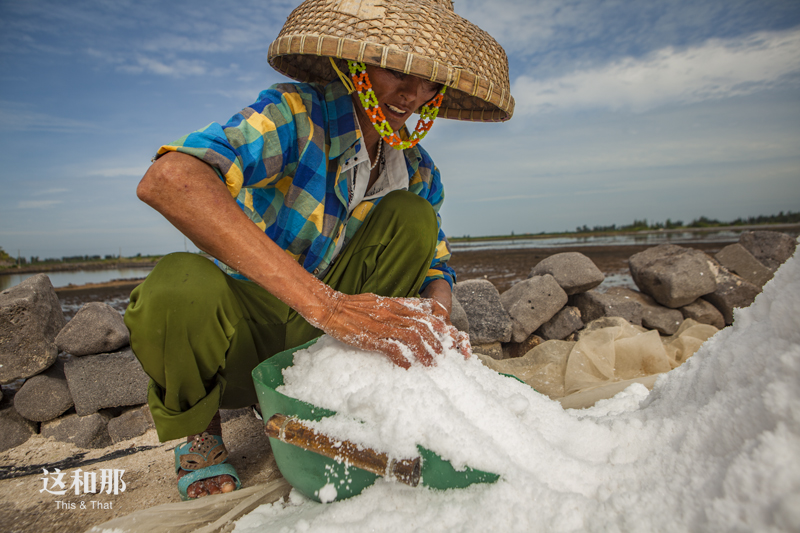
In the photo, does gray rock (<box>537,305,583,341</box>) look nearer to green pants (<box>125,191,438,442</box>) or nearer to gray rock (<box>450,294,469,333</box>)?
gray rock (<box>450,294,469,333</box>)

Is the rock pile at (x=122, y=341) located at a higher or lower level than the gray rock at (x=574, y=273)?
lower

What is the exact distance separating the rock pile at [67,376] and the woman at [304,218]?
0.98 m

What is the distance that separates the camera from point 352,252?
1918 millimetres

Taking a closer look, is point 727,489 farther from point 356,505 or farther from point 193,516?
point 193,516

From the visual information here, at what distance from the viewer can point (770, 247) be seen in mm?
4492

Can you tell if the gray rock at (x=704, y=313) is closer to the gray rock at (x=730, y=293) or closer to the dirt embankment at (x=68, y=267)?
the gray rock at (x=730, y=293)

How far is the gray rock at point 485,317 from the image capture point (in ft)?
10.4

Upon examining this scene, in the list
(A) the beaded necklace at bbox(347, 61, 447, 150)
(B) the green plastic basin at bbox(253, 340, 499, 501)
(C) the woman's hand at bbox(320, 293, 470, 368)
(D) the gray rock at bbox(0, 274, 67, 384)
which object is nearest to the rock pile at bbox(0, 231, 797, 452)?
(D) the gray rock at bbox(0, 274, 67, 384)

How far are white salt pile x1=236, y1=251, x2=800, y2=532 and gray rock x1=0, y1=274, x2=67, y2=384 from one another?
1.79m

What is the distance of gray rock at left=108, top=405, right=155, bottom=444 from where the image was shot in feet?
7.28

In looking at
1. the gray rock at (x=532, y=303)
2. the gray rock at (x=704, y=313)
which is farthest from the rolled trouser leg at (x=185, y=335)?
the gray rock at (x=704, y=313)

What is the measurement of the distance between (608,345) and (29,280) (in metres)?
3.30

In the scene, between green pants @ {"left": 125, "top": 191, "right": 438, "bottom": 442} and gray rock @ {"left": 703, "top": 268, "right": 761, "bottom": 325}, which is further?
gray rock @ {"left": 703, "top": 268, "right": 761, "bottom": 325}

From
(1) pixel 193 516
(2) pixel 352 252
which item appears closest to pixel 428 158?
(2) pixel 352 252
